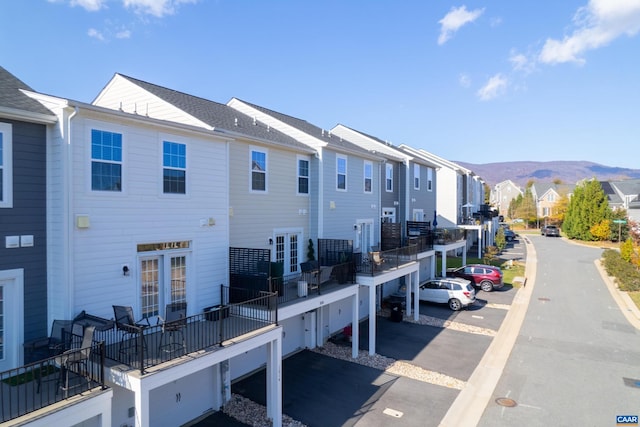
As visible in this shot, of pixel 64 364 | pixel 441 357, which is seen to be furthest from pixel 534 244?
pixel 64 364

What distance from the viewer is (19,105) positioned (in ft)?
25.5

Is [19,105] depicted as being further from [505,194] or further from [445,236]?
[505,194]

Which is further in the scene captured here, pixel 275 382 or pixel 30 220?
pixel 275 382

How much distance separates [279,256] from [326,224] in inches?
114

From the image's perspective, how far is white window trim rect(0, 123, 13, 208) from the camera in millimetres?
7547

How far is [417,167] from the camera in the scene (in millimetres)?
27328

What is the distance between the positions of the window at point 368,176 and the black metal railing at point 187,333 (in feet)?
34.6

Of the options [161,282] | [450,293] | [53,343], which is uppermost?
[161,282]

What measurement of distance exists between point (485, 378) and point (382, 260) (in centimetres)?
617

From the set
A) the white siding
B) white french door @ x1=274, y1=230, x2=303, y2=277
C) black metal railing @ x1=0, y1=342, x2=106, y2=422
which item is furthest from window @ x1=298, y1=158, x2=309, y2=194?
black metal railing @ x1=0, y1=342, x2=106, y2=422

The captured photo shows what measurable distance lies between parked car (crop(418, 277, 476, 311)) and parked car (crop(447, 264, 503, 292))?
4750 mm

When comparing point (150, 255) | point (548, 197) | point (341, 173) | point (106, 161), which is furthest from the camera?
point (548, 197)

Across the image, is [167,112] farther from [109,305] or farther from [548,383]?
[548,383]

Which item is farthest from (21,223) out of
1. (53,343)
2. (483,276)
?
(483,276)
